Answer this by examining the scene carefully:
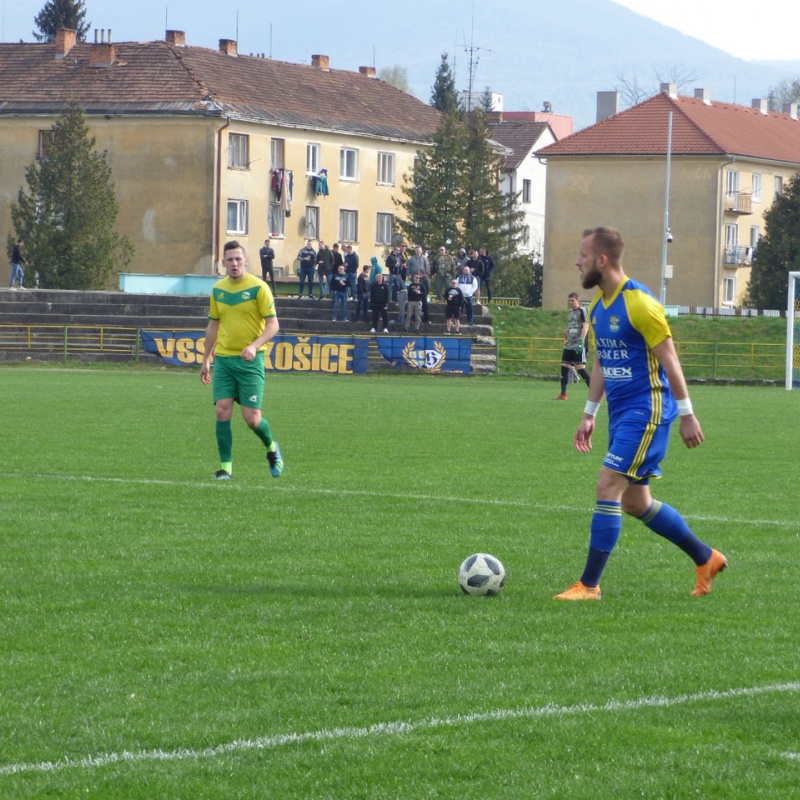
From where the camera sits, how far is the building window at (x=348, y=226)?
65.1 m

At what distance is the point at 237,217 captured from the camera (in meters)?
58.6

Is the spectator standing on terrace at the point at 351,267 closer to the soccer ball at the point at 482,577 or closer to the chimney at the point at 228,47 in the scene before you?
the chimney at the point at 228,47

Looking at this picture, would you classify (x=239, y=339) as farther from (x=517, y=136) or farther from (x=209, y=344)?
(x=517, y=136)

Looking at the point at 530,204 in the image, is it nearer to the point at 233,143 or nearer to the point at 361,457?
the point at 233,143

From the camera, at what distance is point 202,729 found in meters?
5.01

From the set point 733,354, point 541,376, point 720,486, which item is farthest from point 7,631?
point 733,354

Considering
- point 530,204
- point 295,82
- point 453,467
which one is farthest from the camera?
point 530,204

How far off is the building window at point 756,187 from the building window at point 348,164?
2153cm

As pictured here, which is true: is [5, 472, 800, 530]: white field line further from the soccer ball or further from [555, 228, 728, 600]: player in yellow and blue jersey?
the soccer ball

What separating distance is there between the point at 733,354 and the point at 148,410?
76.6 feet

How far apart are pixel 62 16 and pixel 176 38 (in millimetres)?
12850

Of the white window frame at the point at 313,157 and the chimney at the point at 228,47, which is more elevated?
the chimney at the point at 228,47

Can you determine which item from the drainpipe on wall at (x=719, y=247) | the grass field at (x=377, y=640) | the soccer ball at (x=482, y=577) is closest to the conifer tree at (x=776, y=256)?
the drainpipe on wall at (x=719, y=247)

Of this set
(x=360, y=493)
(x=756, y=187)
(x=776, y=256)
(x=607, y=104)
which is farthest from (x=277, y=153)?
(x=360, y=493)
